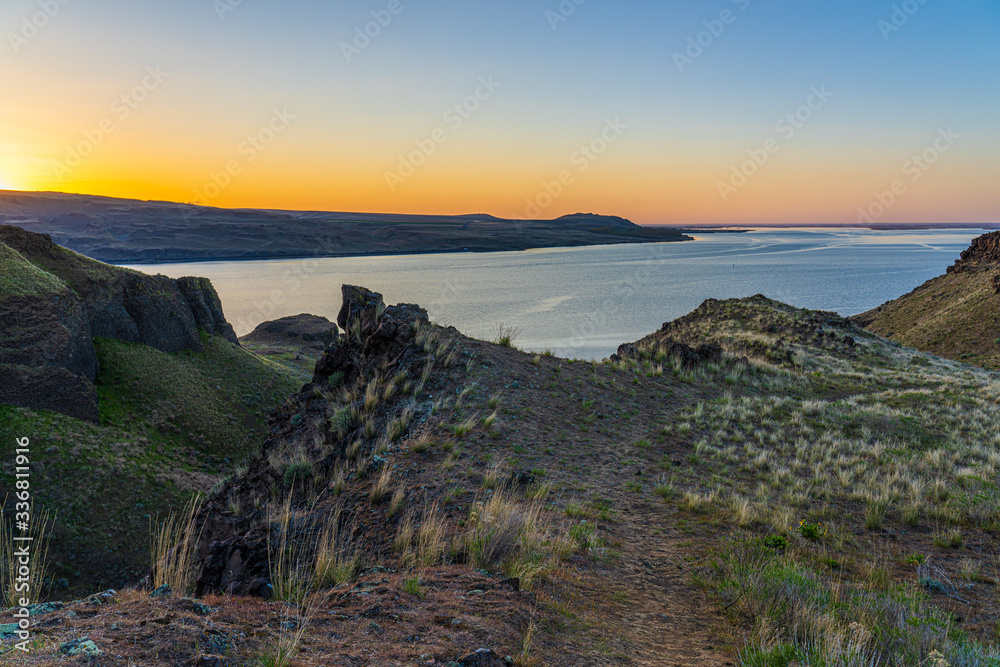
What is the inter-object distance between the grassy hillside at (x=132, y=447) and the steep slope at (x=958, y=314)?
42.4 m

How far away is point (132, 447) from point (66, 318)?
4.94 metres

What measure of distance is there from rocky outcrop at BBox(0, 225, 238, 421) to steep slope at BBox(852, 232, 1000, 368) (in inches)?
1794

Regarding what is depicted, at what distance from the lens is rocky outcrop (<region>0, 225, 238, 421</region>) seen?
47.4 feet

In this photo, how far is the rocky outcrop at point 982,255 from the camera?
4559 centimetres

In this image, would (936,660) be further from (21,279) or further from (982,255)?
(982,255)

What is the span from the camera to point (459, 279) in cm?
9762

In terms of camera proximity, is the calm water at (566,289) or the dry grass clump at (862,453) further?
the calm water at (566,289)

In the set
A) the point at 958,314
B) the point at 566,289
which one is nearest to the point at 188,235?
the point at 566,289

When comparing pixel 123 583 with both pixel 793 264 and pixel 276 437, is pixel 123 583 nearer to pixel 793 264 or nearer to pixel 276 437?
pixel 276 437

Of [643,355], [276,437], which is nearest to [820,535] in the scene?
[276,437]

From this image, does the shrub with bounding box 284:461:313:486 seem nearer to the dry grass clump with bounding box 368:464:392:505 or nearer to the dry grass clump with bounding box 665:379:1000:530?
the dry grass clump with bounding box 368:464:392:505

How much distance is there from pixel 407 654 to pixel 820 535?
231 inches

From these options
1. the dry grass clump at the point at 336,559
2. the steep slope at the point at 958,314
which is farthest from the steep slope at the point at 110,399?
the steep slope at the point at 958,314

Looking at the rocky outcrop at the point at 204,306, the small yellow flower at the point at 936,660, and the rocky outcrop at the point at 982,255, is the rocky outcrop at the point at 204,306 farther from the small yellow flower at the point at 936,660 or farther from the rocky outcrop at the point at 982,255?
the rocky outcrop at the point at 982,255
